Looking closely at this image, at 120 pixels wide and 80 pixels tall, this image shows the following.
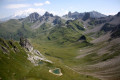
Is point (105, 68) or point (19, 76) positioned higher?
point (19, 76)

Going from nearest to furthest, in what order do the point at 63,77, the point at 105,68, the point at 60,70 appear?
the point at 63,77 < the point at 60,70 < the point at 105,68

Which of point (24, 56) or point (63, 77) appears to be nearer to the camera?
point (63, 77)

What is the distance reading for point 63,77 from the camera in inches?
5994

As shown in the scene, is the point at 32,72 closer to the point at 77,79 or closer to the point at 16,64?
the point at 16,64

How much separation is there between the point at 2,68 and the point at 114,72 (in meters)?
132

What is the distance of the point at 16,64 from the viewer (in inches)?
5969

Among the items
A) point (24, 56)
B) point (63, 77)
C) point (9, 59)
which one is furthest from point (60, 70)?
point (9, 59)

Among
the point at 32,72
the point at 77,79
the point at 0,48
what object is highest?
the point at 0,48

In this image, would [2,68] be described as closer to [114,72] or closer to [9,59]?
[9,59]

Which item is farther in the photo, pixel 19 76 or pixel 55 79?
pixel 55 79

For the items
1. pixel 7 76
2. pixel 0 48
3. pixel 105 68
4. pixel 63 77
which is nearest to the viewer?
pixel 7 76

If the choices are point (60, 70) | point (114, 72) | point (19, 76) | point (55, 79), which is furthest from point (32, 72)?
point (114, 72)

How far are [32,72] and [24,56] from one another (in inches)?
1618

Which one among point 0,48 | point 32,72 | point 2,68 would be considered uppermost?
point 0,48
